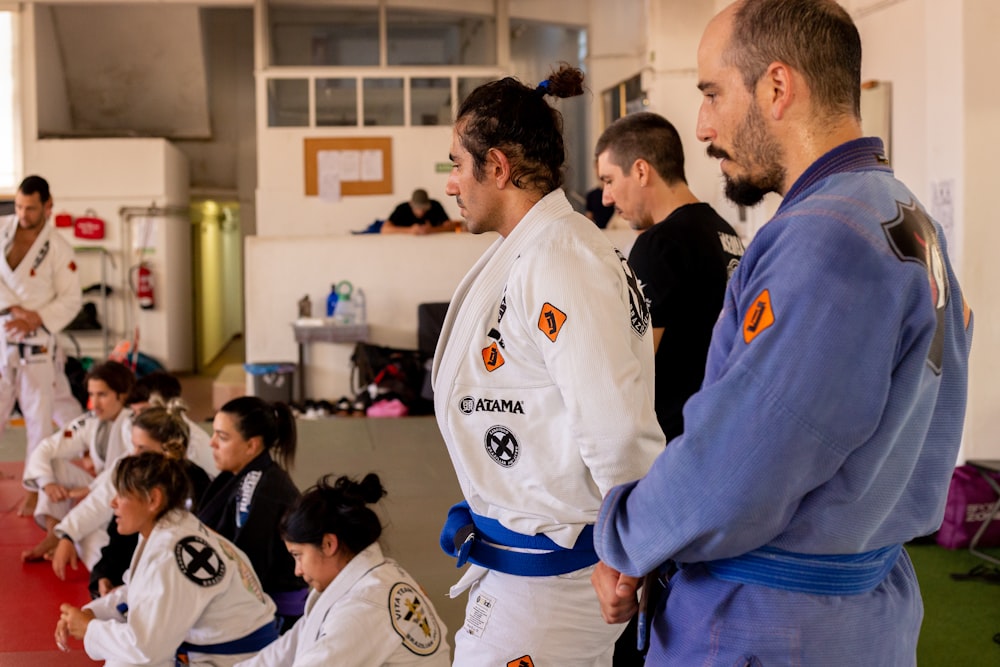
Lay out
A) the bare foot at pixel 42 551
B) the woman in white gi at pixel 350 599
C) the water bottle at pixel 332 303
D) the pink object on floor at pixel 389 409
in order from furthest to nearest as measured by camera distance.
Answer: the water bottle at pixel 332 303 → the pink object on floor at pixel 389 409 → the bare foot at pixel 42 551 → the woman in white gi at pixel 350 599

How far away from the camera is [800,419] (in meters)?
1.12

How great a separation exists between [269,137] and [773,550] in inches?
440

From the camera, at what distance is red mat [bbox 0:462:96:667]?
3.71 metres

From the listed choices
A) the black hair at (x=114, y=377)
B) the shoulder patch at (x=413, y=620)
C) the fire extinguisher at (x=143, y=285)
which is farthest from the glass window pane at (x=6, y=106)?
the shoulder patch at (x=413, y=620)

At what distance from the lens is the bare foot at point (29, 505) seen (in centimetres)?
573

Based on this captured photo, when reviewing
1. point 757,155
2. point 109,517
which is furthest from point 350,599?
point 109,517

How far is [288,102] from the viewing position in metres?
11.9

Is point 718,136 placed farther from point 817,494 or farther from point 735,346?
point 817,494

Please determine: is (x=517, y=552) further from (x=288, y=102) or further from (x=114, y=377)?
(x=288, y=102)

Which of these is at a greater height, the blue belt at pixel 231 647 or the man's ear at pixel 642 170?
the man's ear at pixel 642 170

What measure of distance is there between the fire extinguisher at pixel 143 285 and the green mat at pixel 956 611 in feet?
32.9

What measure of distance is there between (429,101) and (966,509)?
836 cm

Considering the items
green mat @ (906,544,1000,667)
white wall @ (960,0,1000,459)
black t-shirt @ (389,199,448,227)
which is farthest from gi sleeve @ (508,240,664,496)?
black t-shirt @ (389,199,448,227)

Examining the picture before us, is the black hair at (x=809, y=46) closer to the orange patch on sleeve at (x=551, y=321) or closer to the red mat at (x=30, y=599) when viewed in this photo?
the orange patch on sleeve at (x=551, y=321)
